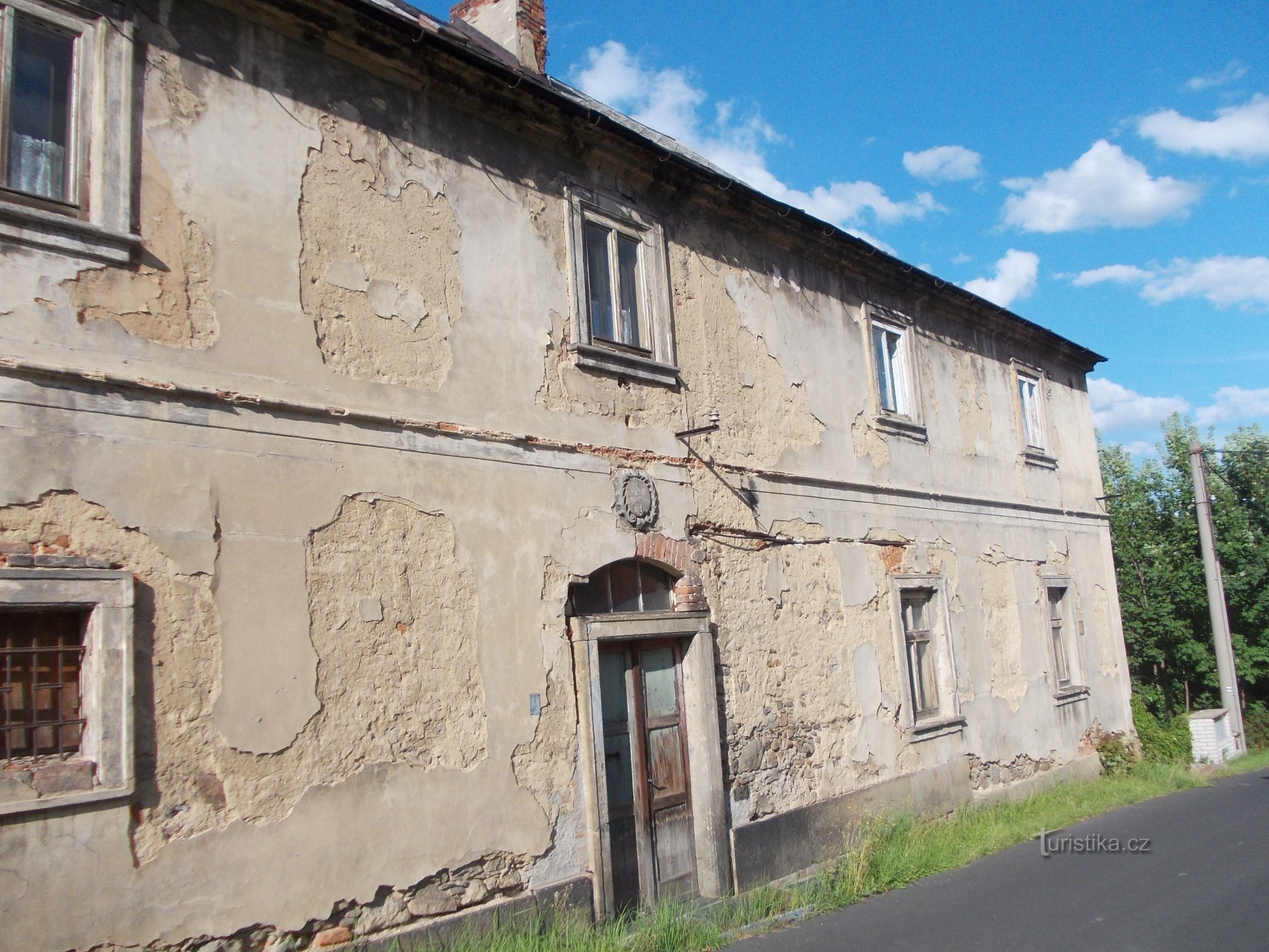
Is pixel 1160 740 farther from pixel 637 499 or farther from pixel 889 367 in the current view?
pixel 637 499

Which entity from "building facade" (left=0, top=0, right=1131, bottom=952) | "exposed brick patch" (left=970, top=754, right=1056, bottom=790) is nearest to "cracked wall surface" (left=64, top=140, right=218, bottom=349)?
"building facade" (left=0, top=0, right=1131, bottom=952)

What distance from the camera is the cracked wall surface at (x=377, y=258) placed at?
6.04 meters

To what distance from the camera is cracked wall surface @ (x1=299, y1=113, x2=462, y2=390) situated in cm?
604

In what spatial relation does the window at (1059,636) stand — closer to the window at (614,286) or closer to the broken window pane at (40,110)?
the window at (614,286)

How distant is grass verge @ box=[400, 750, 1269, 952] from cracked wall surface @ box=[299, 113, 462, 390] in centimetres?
345

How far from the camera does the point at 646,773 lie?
293 inches

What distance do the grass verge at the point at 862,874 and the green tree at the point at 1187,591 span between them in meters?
6.43

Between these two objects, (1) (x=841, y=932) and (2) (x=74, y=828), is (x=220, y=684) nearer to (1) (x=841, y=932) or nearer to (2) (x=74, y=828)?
(2) (x=74, y=828)

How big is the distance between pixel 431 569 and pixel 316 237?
6.93ft

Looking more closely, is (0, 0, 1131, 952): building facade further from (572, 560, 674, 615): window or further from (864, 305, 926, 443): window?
(864, 305, 926, 443): window

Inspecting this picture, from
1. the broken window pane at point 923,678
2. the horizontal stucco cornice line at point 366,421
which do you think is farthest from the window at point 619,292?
the broken window pane at point 923,678

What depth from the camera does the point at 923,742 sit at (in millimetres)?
10281

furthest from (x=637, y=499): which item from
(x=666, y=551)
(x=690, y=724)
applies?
(x=690, y=724)

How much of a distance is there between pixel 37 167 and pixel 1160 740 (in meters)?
15.3
